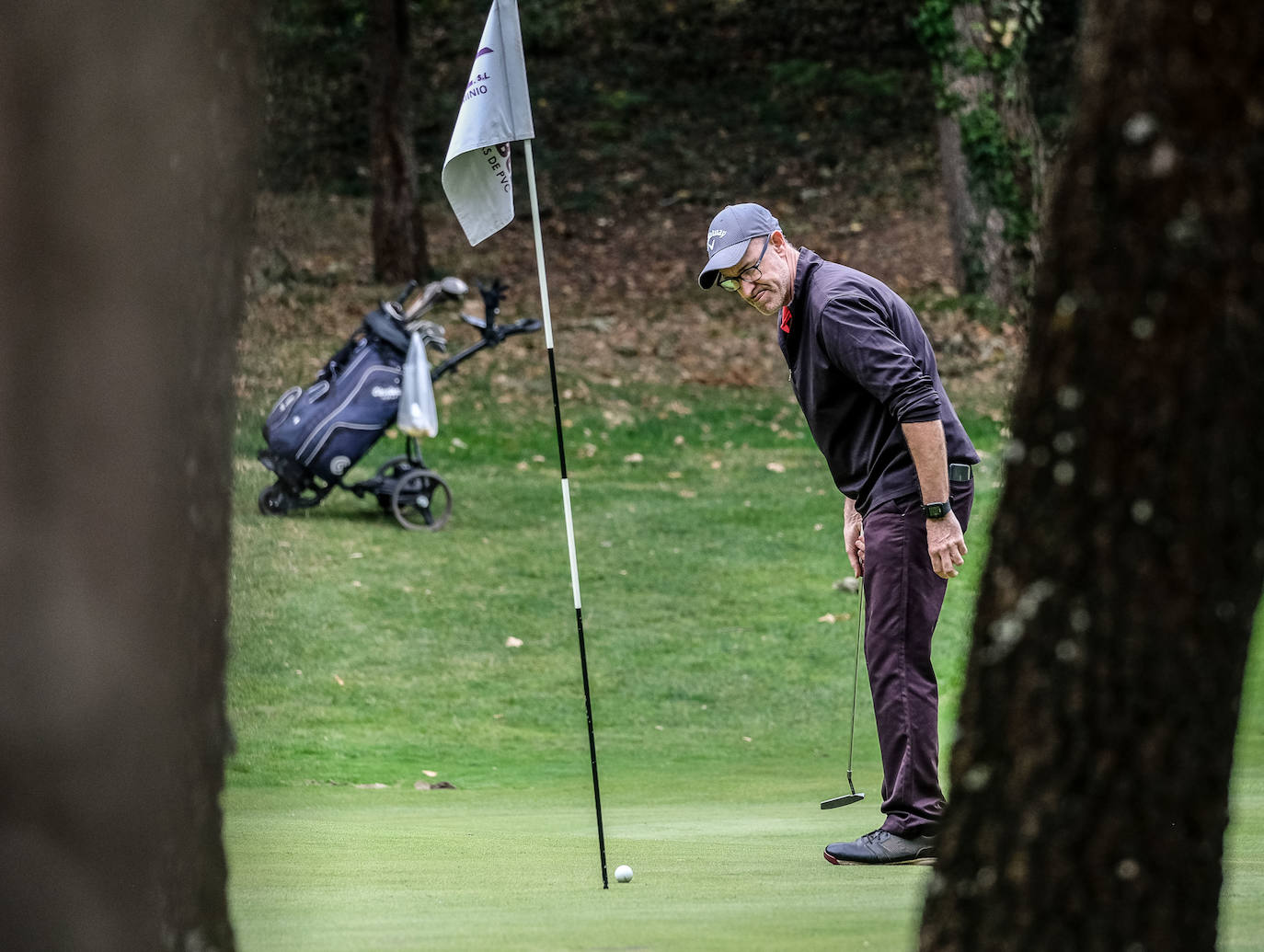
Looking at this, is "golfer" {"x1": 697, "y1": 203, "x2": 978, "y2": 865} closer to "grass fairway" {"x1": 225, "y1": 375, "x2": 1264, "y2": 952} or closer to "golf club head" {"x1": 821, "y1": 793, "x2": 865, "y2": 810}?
"grass fairway" {"x1": 225, "y1": 375, "x2": 1264, "y2": 952}

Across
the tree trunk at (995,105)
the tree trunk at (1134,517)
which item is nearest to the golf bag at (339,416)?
the tree trunk at (995,105)

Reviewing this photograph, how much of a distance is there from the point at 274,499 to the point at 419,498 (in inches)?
45.4

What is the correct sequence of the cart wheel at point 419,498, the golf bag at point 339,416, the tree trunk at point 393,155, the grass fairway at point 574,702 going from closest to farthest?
the grass fairway at point 574,702, the golf bag at point 339,416, the cart wheel at point 419,498, the tree trunk at point 393,155

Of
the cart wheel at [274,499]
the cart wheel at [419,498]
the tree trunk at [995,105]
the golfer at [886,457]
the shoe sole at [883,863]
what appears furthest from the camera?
the tree trunk at [995,105]

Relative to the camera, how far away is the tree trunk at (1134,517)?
2.74m

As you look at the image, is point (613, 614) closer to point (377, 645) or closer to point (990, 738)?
point (377, 645)

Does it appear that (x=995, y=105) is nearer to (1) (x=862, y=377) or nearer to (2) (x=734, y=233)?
(2) (x=734, y=233)

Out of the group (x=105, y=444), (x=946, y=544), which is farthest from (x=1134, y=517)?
(x=946, y=544)

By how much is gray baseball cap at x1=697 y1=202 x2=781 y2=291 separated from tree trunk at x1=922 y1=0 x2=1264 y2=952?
2.88 metres

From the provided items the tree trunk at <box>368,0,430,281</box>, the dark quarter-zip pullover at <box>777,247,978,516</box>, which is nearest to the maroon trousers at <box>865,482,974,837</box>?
the dark quarter-zip pullover at <box>777,247,978,516</box>

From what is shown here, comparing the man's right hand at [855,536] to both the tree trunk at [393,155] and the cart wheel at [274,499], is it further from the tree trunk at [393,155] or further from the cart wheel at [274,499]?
the tree trunk at [393,155]

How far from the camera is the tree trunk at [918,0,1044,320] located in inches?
690

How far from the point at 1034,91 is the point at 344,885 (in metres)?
24.5

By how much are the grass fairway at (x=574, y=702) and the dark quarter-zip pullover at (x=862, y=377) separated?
1.33 metres
